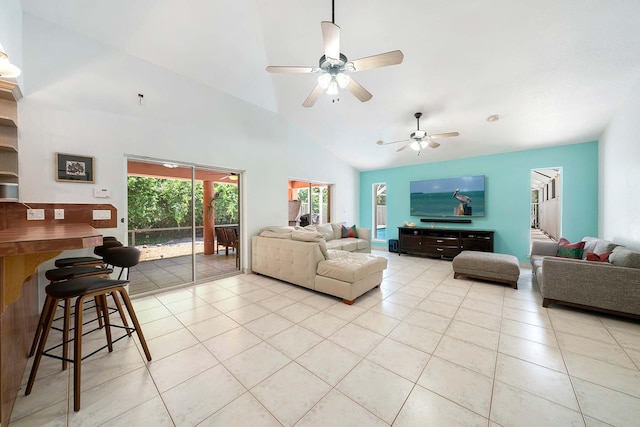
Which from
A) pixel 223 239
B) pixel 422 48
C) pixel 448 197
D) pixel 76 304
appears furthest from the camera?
pixel 448 197

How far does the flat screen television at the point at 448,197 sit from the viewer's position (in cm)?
561

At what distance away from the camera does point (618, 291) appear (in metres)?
2.54

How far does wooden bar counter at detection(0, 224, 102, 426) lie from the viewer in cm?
105

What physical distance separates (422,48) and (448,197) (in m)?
4.03

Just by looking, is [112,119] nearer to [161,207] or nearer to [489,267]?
[161,207]

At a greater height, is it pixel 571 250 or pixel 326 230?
pixel 326 230

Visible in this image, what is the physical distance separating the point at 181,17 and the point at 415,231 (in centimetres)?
603

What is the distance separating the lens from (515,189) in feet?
17.1

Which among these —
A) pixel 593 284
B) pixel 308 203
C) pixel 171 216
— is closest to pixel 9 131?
pixel 171 216

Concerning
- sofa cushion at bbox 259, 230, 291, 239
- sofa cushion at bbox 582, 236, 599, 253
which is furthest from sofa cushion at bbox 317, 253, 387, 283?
sofa cushion at bbox 582, 236, 599, 253

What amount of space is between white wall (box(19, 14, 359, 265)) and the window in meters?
4.17

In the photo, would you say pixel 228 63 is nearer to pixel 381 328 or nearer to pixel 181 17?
pixel 181 17

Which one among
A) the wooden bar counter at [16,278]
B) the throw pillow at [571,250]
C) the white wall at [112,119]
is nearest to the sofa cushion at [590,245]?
the throw pillow at [571,250]

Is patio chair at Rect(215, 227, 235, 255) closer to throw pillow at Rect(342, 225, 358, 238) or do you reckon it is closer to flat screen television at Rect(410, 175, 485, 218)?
throw pillow at Rect(342, 225, 358, 238)
